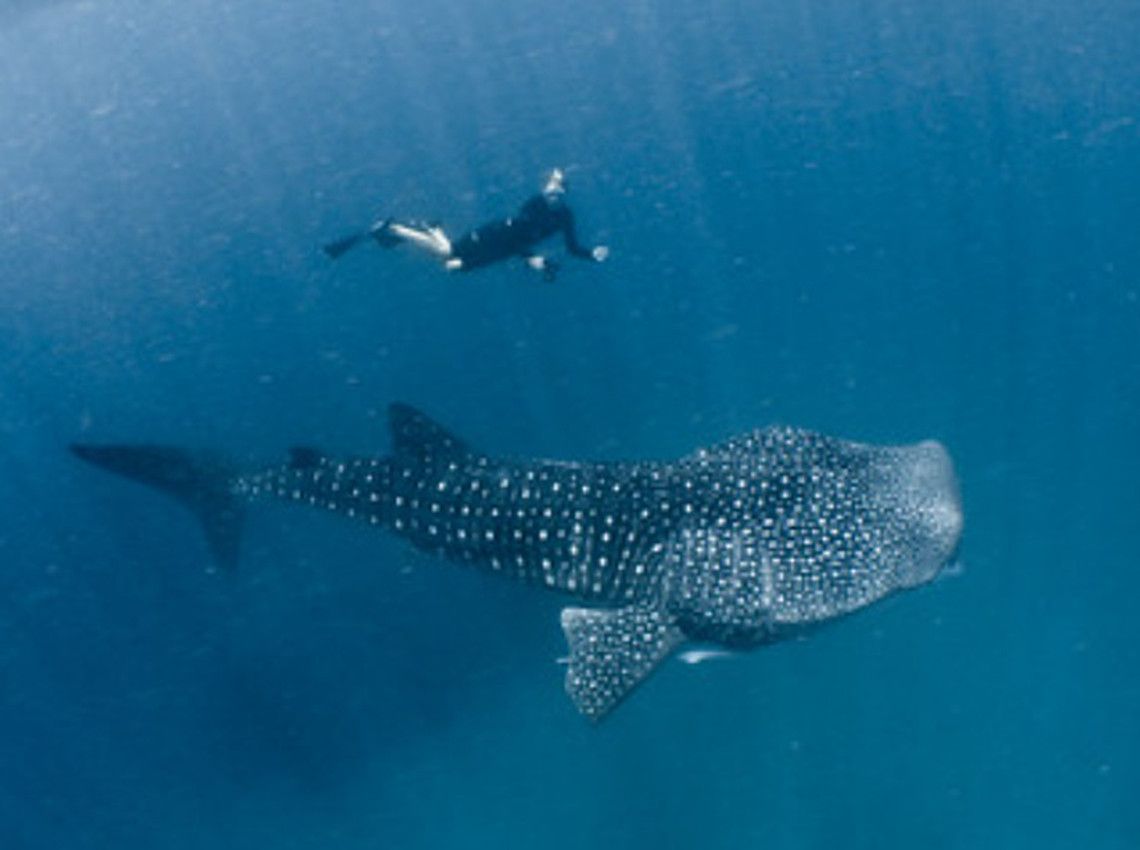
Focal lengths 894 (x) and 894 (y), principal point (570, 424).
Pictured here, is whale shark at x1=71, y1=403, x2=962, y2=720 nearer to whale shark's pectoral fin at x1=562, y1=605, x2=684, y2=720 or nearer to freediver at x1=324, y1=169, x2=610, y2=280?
whale shark's pectoral fin at x1=562, y1=605, x2=684, y2=720

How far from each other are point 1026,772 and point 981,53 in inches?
1008

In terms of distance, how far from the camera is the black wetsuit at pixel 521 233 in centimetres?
980

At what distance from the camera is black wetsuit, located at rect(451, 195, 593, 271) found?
980 centimetres

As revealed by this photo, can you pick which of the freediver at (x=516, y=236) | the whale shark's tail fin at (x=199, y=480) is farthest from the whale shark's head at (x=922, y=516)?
the whale shark's tail fin at (x=199, y=480)

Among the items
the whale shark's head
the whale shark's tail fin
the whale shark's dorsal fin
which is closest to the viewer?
the whale shark's head

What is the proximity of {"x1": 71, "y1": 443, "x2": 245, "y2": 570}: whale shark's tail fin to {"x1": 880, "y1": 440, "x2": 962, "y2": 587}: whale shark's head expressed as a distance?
574 cm

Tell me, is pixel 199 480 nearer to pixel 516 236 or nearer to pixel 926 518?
pixel 516 236

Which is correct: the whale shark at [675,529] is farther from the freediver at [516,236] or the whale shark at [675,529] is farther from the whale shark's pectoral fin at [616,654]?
the freediver at [516,236]

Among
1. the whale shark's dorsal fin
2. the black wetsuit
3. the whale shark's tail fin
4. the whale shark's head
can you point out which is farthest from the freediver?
the whale shark's head

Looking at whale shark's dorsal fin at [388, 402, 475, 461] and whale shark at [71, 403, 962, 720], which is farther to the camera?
whale shark's dorsal fin at [388, 402, 475, 461]

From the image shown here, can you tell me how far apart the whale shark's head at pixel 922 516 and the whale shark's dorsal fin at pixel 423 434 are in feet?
10.4

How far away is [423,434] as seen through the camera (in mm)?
6949

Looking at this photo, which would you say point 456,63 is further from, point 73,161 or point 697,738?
point 697,738

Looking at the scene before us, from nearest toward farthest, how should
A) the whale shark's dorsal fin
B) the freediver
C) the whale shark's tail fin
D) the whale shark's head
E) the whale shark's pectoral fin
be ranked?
the whale shark's head, the whale shark's pectoral fin, the whale shark's dorsal fin, the whale shark's tail fin, the freediver
